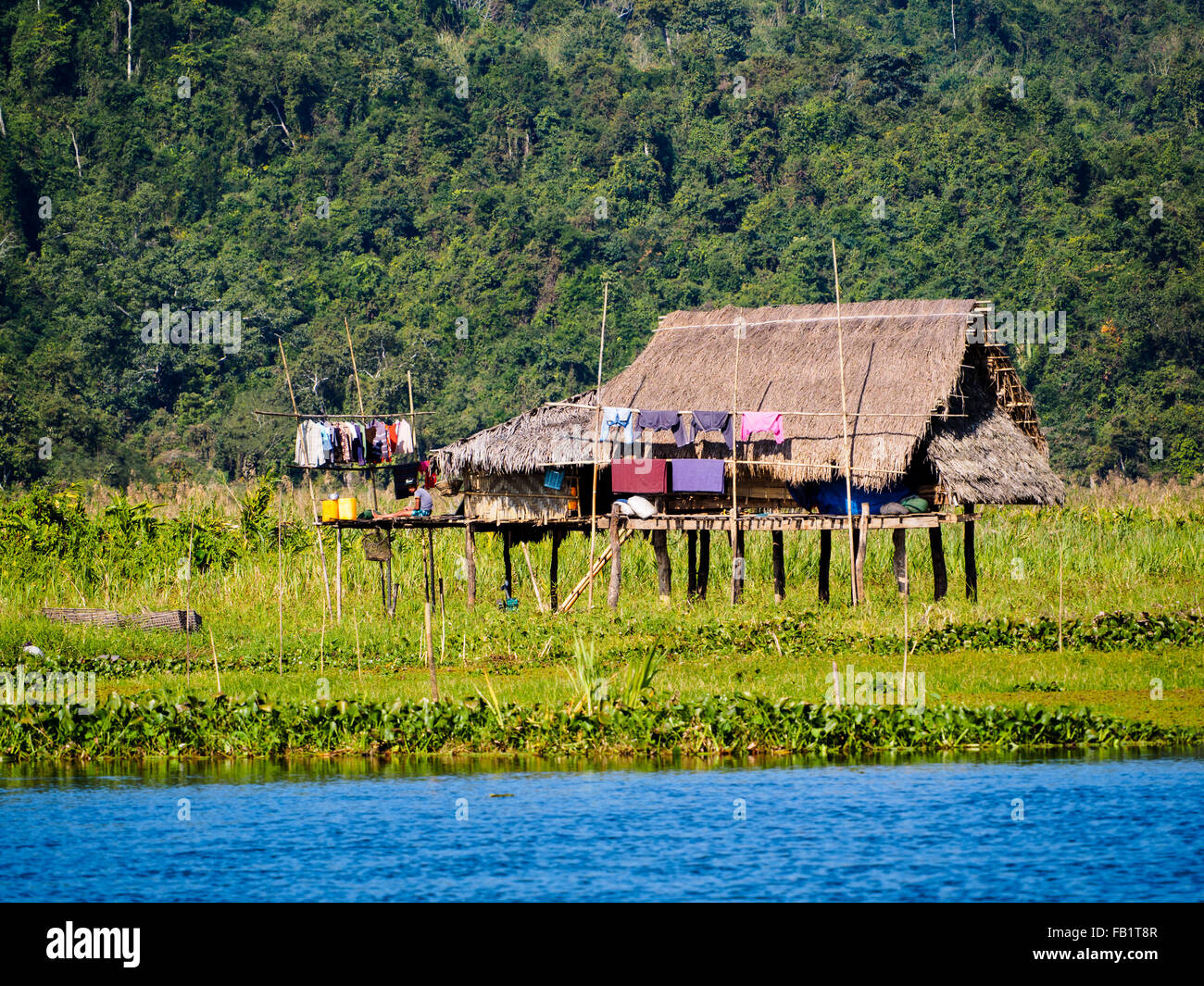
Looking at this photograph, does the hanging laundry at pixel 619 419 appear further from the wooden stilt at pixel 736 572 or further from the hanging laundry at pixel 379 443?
the hanging laundry at pixel 379 443

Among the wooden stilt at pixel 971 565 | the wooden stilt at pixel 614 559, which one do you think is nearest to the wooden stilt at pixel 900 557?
the wooden stilt at pixel 971 565

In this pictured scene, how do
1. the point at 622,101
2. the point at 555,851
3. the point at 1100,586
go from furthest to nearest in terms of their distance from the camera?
the point at 622,101 < the point at 1100,586 < the point at 555,851

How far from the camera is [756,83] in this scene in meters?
63.8

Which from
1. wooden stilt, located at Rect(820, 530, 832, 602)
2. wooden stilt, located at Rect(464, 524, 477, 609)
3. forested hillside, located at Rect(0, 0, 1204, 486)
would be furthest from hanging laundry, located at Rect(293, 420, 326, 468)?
forested hillside, located at Rect(0, 0, 1204, 486)

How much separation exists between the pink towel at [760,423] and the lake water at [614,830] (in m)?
8.61

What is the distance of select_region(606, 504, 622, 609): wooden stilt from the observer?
20.8 metres

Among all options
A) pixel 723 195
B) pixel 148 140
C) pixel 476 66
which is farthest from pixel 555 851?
pixel 476 66

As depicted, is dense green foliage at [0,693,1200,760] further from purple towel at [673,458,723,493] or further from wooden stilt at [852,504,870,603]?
purple towel at [673,458,723,493]

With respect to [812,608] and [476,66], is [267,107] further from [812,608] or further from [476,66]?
[812,608]

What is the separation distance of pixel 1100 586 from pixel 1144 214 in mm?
27366

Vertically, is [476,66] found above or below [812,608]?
above

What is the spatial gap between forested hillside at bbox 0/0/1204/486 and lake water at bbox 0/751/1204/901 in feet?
97.7

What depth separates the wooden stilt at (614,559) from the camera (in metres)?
20.8

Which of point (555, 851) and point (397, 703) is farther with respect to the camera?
point (397, 703)
